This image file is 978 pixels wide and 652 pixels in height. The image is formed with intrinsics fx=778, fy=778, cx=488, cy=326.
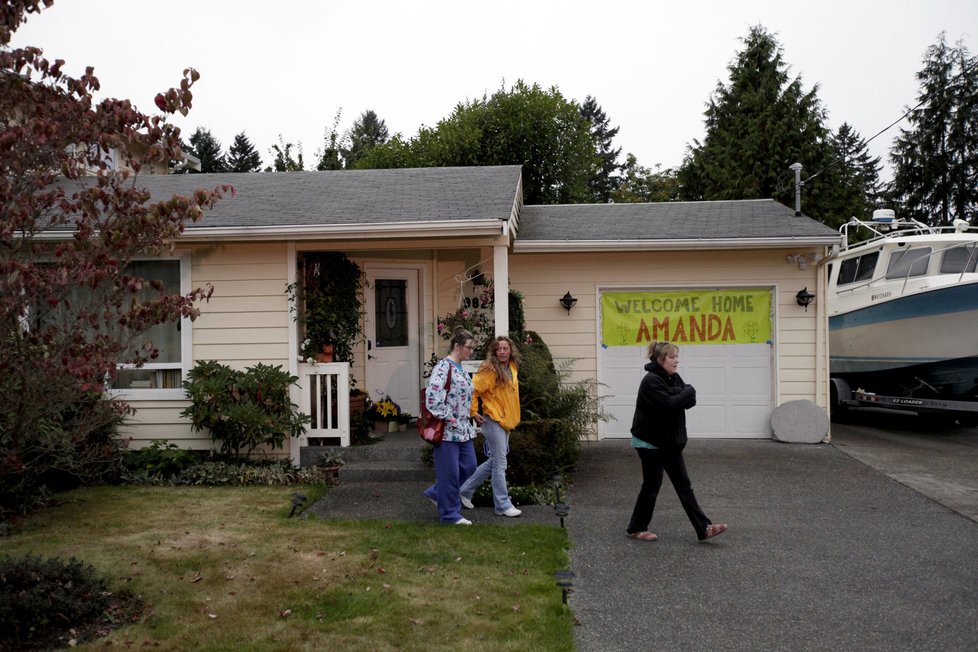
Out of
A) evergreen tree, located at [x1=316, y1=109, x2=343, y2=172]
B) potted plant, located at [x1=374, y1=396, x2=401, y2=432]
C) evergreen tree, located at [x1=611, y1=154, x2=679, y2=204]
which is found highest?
evergreen tree, located at [x1=316, y1=109, x2=343, y2=172]

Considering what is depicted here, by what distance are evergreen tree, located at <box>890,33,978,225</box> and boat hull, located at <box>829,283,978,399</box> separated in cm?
1851

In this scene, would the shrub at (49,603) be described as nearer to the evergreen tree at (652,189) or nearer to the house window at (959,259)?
the house window at (959,259)

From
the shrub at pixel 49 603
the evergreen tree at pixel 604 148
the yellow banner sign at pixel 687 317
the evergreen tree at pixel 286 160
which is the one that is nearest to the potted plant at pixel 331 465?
the shrub at pixel 49 603

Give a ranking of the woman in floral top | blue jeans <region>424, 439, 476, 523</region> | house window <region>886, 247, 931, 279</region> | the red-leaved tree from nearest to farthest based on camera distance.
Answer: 1. the red-leaved tree
2. the woman in floral top
3. blue jeans <region>424, 439, 476, 523</region>
4. house window <region>886, 247, 931, 279</region>

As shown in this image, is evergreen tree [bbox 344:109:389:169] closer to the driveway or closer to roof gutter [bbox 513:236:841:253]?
roof gutter [bbox 513:236:841:253]

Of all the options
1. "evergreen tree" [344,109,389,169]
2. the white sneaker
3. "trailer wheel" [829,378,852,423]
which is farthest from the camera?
"evergreen tree" [344,109,389,169]

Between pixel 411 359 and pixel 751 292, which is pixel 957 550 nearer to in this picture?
pixel 751 292

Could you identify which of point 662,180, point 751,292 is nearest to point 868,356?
point 751,292

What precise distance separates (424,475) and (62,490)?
369 centimetres

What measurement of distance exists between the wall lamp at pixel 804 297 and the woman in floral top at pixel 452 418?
6.10m

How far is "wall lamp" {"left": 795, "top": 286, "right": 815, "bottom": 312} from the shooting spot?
10.7 meters

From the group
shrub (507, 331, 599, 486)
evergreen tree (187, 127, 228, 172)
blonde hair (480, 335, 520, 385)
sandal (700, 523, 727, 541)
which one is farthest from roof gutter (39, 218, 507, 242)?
evergreen tree (187, 127, 228, 172)

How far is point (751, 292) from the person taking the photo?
36.1ft

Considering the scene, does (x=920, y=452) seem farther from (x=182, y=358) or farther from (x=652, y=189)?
(x=652, y=189)
